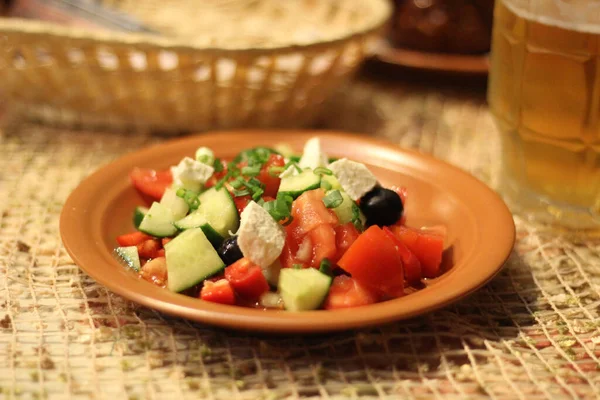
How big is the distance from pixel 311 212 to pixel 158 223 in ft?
1.18

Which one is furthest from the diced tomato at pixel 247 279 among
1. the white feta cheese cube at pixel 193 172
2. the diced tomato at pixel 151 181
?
the diced tomato at pixel 151 181

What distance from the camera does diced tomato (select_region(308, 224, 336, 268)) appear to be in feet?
4.60

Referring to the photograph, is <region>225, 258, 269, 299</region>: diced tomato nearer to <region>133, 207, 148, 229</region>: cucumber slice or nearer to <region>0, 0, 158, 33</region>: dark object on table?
<region>133, 207, 148, 229</region>: cucumber slice

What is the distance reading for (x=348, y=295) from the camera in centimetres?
134

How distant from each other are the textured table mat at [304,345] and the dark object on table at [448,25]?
111cm

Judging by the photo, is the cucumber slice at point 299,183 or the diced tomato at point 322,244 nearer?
the diced tomato at point 322,244

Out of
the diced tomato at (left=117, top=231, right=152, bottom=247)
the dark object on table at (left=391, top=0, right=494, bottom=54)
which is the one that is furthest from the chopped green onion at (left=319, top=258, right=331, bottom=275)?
the dark object on table at (left=391, top=0, right=494, bottom=54)

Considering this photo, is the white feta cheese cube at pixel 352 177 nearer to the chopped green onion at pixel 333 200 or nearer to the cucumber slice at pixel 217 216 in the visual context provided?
the chopped green onion at pixel 333 200

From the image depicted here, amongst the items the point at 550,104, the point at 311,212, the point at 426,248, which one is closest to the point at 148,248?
the point at 311,212

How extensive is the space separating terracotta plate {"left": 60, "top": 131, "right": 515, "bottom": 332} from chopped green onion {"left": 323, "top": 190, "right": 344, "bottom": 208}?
10.4 inches

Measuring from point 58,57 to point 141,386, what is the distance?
49.3 inches

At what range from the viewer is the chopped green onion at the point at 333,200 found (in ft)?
4.84

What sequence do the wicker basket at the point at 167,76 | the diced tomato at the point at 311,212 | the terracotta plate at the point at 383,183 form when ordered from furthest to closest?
the wicker basket at the point at 167,76
the diced tomato at the point at 311,212
the terracotta plate at the point at 383,183

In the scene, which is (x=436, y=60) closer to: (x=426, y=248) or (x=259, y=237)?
(x=426, y=248)
